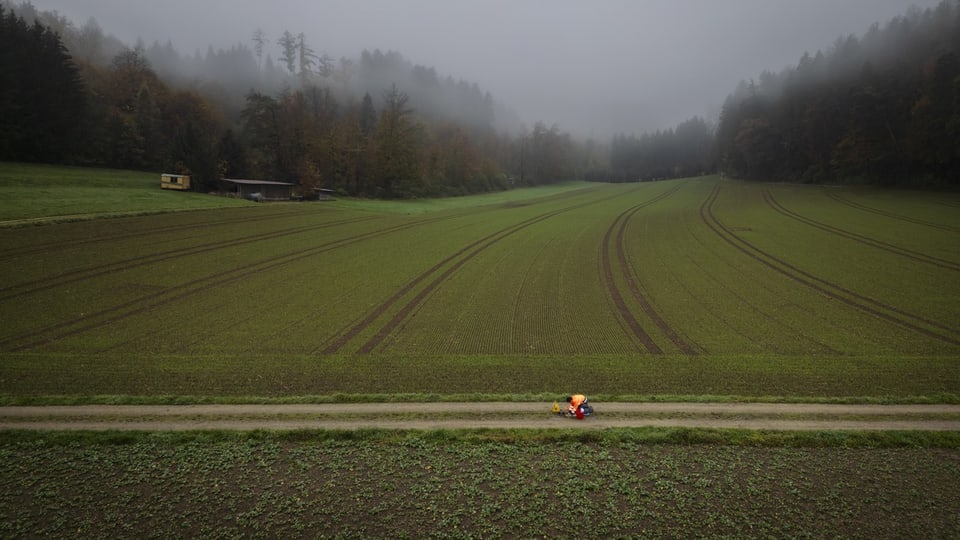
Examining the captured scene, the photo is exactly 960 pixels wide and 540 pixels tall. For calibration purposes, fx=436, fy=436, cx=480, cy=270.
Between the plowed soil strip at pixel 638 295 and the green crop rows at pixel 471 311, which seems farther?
the plowed soil strip at pixel 638 295

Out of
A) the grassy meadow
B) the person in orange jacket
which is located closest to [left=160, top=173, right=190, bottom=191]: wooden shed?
the grassy meadow

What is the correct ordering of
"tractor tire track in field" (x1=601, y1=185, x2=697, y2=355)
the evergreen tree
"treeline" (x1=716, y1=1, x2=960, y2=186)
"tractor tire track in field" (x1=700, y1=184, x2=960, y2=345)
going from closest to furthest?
"tractor tire track in field" (x1=601, y1=185, x2=697, y2=355), "tractor tire track in field" (x1=700, y1=184, x2=960, y2=345), the evergreen tree, "treeline" (x1=716, y1=1, x2=960, y2=186)

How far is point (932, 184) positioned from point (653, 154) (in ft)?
409

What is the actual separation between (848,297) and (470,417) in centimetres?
2289

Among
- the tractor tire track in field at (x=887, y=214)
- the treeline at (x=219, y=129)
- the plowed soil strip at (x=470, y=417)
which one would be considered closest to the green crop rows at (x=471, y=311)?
the tractor tire track in field at (x=887, y=214)

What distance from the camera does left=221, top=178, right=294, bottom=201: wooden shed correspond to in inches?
2420

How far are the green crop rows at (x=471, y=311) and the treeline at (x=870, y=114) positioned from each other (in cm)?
2963

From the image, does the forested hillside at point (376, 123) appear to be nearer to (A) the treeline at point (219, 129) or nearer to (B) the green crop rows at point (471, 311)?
(A) the treeline at point (219, 129)

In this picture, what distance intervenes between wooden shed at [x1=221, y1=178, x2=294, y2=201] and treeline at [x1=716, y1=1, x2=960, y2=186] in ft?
296

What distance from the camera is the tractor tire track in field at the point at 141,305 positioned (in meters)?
16.3

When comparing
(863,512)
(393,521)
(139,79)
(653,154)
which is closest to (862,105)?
(863,512)

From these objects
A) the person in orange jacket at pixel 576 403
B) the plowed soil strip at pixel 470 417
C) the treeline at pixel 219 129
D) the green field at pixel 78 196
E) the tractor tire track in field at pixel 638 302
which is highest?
the treeline at pixel 219 129

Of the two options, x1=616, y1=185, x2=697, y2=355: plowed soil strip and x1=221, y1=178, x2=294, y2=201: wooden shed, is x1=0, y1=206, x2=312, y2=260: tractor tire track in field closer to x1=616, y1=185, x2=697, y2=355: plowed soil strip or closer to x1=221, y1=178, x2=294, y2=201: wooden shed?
x1=221, y1=178, x2=294, y2=201: wooden shed

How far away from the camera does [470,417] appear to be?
1159cm
